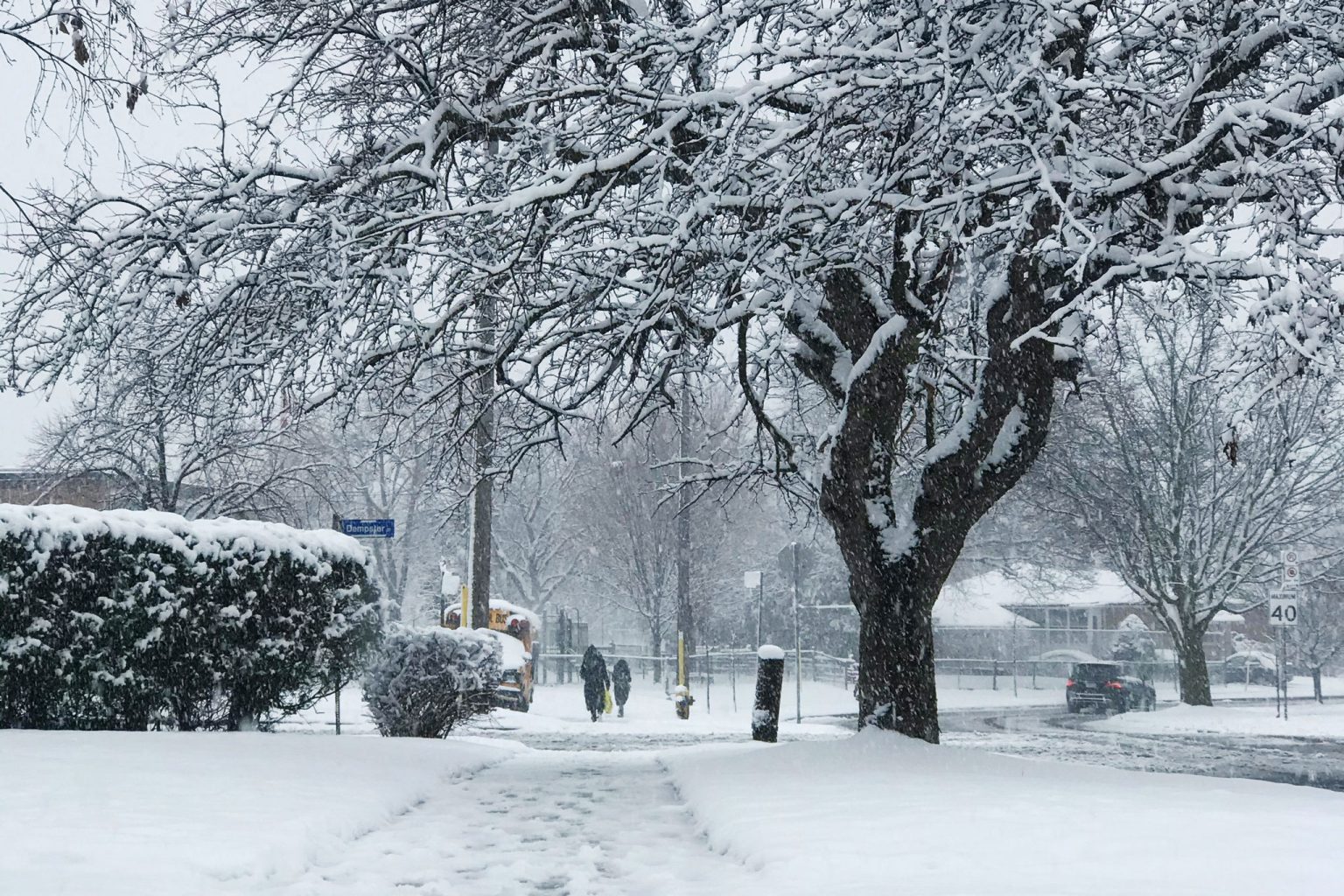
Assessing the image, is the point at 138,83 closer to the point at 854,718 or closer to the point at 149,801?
the point at 149,801

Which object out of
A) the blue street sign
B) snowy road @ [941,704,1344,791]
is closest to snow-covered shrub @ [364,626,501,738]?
the blue street sign

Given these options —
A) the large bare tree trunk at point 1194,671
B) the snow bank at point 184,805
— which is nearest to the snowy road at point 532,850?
the snow bank at point 184,805

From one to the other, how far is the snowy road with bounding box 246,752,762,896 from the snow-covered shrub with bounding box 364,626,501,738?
3.40 meters

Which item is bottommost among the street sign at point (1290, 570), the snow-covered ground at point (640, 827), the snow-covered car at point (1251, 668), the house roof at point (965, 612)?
the snow-covered car at point (1251, 668)

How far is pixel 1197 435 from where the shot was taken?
29.0 meters

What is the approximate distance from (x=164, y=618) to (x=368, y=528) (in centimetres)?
450

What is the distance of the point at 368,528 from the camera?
15.1m

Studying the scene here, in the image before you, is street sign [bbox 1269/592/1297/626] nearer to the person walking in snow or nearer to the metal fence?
the metal fence

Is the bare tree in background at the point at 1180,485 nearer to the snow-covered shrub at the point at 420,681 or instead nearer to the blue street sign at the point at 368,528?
the blue street sign at the point at 368,528

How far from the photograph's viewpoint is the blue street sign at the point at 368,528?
1497cm

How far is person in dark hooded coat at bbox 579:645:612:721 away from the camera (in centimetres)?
2619

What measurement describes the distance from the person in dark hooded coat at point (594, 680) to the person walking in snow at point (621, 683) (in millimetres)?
553

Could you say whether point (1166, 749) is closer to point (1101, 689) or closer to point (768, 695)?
point (768, 695)

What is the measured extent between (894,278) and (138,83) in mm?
6058
